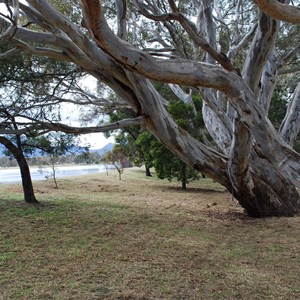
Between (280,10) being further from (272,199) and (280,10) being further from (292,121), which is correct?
(292,121)

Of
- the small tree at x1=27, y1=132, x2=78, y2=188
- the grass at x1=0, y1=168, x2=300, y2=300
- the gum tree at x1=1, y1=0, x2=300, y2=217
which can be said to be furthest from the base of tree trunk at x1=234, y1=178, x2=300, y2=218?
the small tree at x1=27, y1=132, x2=78, y2=188

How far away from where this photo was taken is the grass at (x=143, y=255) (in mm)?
2781

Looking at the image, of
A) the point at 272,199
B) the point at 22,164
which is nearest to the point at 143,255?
the point at 272,199

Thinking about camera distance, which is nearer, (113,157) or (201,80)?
(201,80)

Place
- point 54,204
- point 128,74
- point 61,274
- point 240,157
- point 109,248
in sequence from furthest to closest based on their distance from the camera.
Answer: point 54,204, point 240,157, point 128,74, point 109,248, point 61,274

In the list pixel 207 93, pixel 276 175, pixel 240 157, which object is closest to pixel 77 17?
pixel 207 93

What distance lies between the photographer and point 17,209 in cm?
658

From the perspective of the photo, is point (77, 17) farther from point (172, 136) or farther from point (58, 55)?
point (172, 136)

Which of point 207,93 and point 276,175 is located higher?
point 207,93

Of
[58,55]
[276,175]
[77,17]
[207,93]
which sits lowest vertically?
[276,175]

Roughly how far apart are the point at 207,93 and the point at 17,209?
4141mm

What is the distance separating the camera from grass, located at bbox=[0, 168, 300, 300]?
9.12 ft

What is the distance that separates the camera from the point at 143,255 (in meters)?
3.78

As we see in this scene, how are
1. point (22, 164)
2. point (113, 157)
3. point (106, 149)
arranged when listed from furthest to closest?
point (106, 149) < point (113, 157) < point (22, 164)
